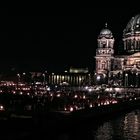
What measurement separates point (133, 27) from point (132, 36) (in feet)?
10.8

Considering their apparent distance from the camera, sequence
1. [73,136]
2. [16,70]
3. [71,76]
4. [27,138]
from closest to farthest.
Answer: [27,138] → [73,136] → [71,76] → [16,70]

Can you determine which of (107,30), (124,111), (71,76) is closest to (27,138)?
(124,111)

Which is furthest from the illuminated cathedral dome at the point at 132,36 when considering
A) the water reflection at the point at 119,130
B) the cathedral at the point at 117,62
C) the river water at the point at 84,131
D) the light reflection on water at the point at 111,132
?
the light reflection on water at the point at 111,132

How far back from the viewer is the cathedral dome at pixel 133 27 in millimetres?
158200

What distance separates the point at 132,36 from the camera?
520ft

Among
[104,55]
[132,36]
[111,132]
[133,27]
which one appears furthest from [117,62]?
[111,132]

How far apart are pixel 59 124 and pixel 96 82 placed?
4213 inches

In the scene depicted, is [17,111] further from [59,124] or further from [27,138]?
[27,138]

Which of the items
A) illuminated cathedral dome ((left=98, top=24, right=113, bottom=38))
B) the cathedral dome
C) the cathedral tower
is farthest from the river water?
the cathedral dome

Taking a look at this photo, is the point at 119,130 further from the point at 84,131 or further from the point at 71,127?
the point at 71,127

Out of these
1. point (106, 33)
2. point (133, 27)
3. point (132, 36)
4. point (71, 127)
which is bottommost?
point (71, 127)

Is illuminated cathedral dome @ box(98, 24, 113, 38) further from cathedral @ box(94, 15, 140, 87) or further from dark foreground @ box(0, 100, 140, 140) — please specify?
dark foreground @ box(0, 100, 140, 140)

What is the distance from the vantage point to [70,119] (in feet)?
169

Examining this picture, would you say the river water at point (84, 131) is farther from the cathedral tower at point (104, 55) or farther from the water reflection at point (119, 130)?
the cathedral tower at point (104, 55)
